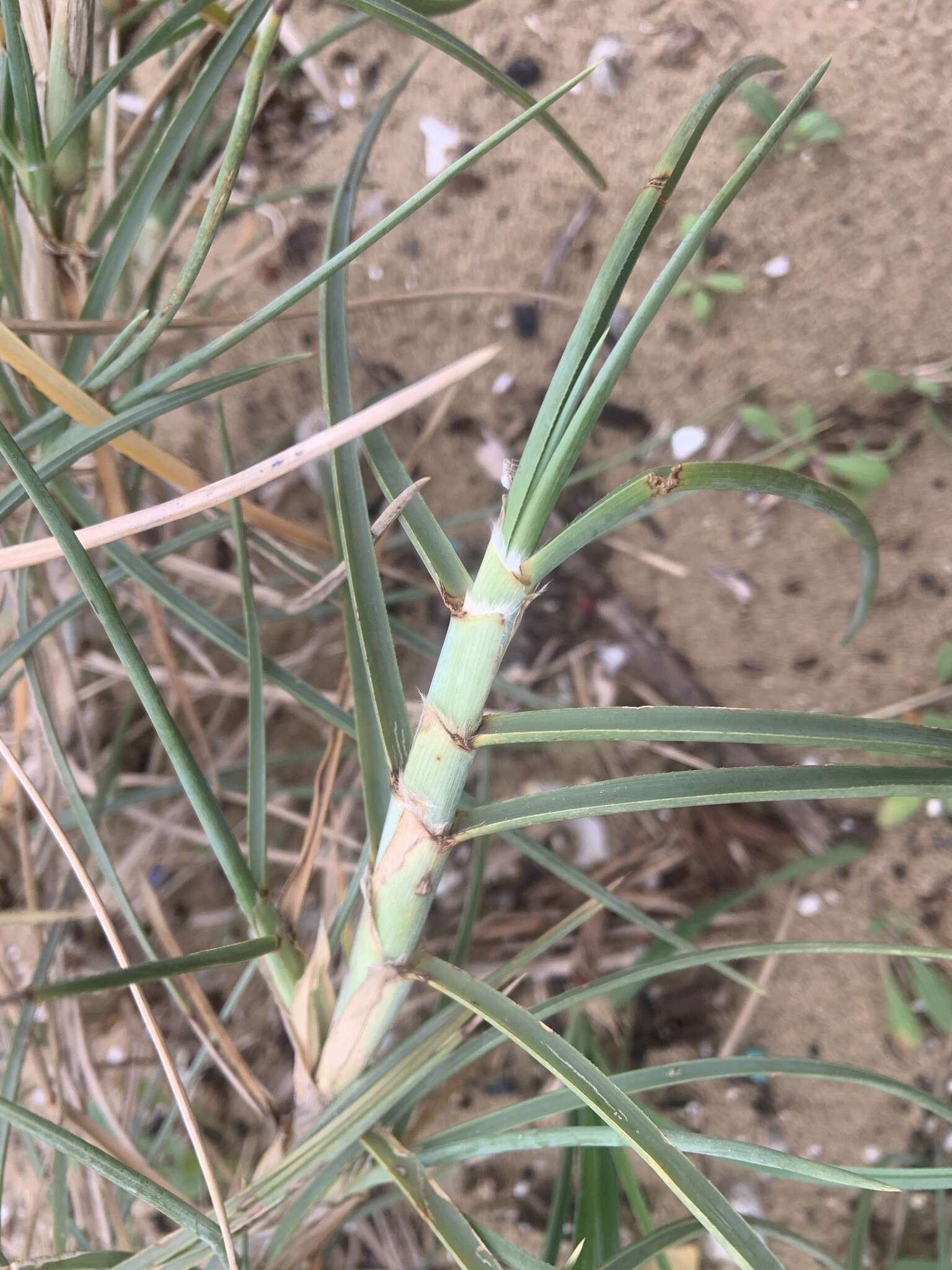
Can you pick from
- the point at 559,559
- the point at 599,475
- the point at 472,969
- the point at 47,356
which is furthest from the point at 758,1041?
the point at 47,356

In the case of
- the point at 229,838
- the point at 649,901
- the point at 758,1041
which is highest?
the point at 229,838

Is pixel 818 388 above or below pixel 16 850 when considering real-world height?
above

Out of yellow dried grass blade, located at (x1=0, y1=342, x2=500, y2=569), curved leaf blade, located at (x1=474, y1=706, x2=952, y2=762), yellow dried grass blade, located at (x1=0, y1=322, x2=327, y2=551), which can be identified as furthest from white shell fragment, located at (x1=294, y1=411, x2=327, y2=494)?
curved leaf blade, located at (x1=474, y1=706, x2=952, y2=762)

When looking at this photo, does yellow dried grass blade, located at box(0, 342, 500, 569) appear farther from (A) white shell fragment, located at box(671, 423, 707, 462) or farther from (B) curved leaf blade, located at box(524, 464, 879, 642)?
(A) white shell fragment, located at box(671, 423, 707, 462)

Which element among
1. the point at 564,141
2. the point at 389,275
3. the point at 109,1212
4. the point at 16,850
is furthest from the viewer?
the point at 389,275

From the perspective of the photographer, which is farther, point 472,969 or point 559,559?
point 472,969

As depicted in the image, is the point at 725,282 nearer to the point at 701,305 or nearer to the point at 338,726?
the point at 701,305

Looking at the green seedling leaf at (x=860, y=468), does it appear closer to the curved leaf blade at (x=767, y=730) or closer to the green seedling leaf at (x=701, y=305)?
the green seedling leaf at (x=701, y=305)

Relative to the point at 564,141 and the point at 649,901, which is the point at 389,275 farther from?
the point at 649,901
